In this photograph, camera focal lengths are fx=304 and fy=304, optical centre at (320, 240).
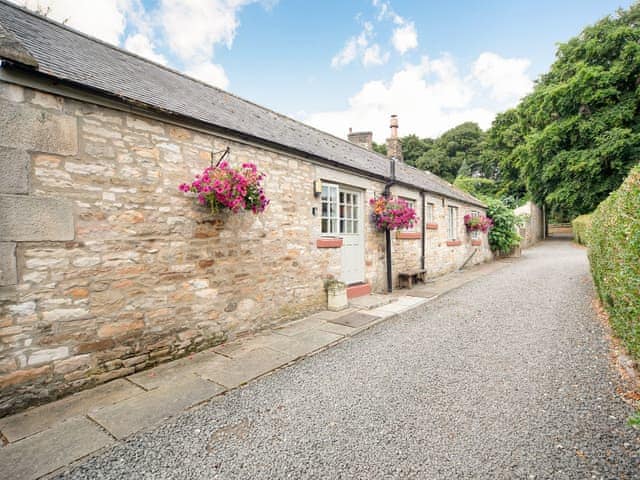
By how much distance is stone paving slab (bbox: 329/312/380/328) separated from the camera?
5.64 m

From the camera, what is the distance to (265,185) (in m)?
5.31

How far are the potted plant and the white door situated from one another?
0.60m

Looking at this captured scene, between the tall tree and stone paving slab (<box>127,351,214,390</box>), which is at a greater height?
the tall tree

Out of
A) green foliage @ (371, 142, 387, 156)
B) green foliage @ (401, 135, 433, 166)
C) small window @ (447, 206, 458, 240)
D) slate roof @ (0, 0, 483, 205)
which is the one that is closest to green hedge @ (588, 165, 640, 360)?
slate roof @ (0, 0, 483, 205)

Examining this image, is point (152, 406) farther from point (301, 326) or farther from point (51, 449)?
point (301, 326)

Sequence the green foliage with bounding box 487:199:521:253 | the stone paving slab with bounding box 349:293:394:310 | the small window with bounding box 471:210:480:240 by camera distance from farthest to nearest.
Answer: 1. the green foliage with bounding box 487:199:521:253
2. the small window with bounding box 471:210:480:240
3. the stone paving slab with bounding box 349:293:394:310

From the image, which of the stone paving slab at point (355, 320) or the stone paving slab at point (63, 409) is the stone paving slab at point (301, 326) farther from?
the stone paving slab at point (63, 409)

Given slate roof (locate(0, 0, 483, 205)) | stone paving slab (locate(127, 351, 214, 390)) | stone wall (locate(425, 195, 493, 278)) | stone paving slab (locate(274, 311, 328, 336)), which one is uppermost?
slate roof (locate(0, 0, 483, 205))

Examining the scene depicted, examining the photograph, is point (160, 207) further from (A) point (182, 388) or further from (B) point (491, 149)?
(B) point (491, 149)

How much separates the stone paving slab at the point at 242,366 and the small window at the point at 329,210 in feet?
10.2

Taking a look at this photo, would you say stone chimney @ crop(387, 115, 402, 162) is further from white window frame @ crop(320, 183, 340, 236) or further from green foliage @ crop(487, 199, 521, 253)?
white window frame @ crop(320, 183, 340, 236)

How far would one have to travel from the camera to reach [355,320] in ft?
19.3

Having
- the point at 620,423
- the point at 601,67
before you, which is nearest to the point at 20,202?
the point at 620,423

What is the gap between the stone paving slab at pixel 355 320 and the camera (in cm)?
564
